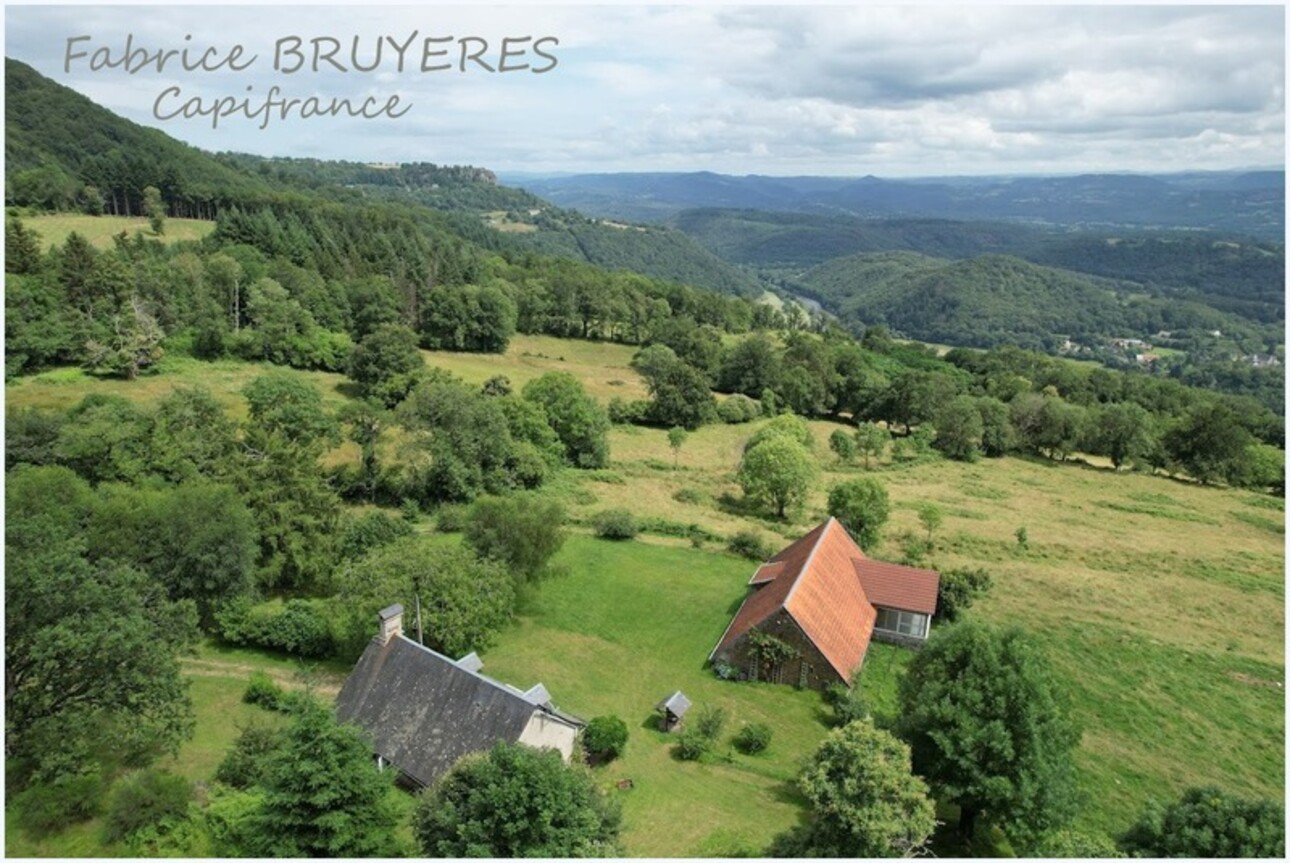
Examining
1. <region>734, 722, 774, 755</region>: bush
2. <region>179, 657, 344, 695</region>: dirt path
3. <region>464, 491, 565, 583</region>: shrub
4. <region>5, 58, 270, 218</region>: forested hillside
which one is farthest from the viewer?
<region>5, 58, 270, 218</region>: forested hillside

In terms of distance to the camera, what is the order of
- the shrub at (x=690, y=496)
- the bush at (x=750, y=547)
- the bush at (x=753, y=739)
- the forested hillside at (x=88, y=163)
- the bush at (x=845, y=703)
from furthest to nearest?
the forested hillside at (x=88, y=163) < the shrub at (x=690, y=496) < the bush at (x=750, y=547) < the bush at (x=845, y=703) < the bush at (x=753, y=739)

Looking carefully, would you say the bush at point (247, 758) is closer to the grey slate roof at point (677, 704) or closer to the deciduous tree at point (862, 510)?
the grey slate roof at point (677, 704)

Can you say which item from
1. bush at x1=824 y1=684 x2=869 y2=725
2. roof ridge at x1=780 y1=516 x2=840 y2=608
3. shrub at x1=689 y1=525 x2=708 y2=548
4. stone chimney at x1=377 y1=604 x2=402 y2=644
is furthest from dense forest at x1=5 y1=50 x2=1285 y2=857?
roof ridge at x1=780 y1=516 x2=840 y2=608

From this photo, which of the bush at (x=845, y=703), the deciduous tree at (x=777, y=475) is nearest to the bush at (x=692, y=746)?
the bush at (x=845, y=703)

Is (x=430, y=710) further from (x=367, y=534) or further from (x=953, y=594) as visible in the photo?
(x=953, y=594)

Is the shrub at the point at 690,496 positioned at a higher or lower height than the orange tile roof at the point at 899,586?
lower

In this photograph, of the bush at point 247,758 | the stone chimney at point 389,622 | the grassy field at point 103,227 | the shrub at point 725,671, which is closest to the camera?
the bush at point 247,758

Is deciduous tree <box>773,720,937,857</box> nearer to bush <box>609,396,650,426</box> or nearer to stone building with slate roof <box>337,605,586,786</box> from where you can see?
stone building with slate roof <box>337,605,586,786</box>
